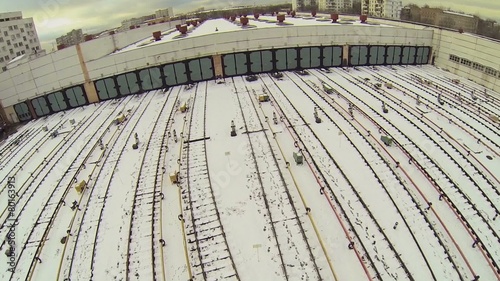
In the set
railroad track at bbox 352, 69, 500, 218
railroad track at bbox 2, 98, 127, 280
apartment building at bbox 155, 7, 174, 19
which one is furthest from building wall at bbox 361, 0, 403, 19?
railroad track at bbox 2, 98, 127, 280

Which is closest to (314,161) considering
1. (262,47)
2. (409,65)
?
(262,47)

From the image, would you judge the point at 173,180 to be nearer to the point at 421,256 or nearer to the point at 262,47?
the point at 421,256

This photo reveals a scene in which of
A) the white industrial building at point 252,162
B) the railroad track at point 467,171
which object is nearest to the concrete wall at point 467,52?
the white industrial building at point 252,162

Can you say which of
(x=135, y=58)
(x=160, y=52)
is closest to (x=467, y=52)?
(x=160, y=52)

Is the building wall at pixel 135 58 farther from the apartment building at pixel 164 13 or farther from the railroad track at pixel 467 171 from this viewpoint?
the apartment building at pixel 164 13

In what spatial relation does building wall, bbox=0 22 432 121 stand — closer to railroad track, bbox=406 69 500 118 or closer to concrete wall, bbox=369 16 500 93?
concrete wall, bbox=369 16 500 93
